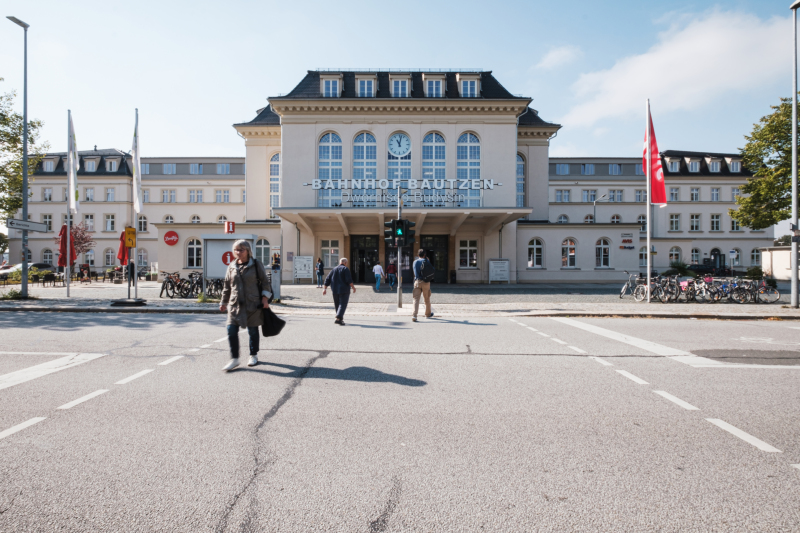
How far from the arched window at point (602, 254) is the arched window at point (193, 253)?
2726 centimetres

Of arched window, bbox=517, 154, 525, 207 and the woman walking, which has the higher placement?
arched window, bbox=517, 154, 525, 207

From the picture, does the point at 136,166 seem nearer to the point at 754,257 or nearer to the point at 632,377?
the point at 632,377

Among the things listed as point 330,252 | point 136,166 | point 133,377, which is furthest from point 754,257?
point 133,377

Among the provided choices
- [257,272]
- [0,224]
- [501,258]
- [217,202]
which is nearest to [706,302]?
[501,258]

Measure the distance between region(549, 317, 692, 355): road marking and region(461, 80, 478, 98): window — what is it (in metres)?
23.3

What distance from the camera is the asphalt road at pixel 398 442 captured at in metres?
2.56

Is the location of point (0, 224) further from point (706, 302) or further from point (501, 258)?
point (706, 302)

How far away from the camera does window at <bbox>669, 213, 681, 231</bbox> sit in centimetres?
5766

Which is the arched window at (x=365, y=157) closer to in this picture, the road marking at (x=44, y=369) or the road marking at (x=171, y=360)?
the road marking at (x=171, y=360)

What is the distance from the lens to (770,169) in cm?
2745

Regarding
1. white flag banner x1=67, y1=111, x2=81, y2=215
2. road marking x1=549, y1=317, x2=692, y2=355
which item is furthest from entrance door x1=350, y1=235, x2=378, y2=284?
road marking x1=549, y1=317, x2=692, y2=355

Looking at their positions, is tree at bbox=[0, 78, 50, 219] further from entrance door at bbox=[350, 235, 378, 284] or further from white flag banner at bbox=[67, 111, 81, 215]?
entrance door at bbox=[350, 235, 378, 284]

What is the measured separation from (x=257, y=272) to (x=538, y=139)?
33.1m

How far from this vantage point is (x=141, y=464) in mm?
3156
